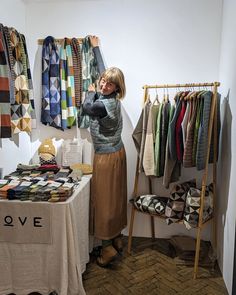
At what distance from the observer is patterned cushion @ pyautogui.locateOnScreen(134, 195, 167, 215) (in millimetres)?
2644

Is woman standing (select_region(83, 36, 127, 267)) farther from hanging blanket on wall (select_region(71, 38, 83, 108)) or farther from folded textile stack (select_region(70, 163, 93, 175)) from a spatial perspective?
hanging blanket on wall (select_region(71, 38, 83, 108))

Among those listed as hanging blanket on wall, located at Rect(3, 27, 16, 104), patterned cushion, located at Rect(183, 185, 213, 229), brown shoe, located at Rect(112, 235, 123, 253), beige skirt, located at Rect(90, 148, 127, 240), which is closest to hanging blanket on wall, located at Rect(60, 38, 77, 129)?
hanging blanket on wall, located at Rect(3, 27, 16, 104)

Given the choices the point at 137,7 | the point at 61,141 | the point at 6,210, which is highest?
the point at 137,7

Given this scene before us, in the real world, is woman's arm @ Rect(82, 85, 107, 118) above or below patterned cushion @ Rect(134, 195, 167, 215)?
above

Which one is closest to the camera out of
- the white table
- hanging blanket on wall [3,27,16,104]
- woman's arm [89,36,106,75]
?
the white table

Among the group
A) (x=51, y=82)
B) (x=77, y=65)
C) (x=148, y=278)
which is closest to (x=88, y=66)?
(x=77, y=65)

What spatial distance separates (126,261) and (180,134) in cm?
121

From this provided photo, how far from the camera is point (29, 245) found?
2059 mm

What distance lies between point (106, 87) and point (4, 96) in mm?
794

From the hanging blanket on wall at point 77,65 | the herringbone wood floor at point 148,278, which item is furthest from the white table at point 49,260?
the hanging blanket on wall at point 77,65

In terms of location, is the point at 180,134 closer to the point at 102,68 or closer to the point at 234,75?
the point at 234,75

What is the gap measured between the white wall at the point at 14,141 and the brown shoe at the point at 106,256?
3.58ft

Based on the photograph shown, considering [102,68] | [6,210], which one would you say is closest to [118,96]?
[102,68]

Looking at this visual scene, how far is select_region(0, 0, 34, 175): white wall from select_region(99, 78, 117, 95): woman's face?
3.05ft
